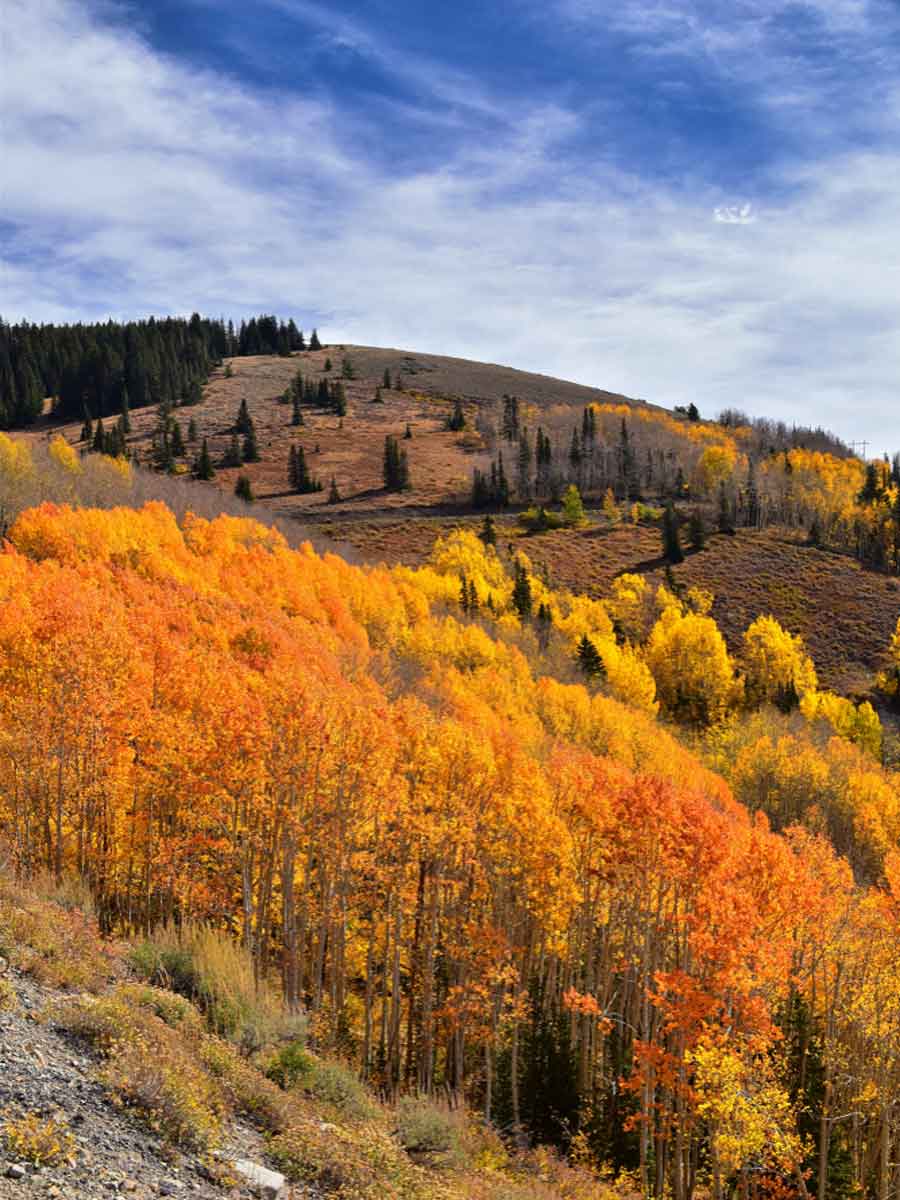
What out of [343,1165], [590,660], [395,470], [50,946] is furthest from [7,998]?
[395,470]

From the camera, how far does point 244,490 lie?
506 ft

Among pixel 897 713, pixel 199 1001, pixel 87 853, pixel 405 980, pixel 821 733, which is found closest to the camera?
pixel 199 1001

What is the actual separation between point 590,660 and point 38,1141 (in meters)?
92.4

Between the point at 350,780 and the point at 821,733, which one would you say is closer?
the point at 350,780

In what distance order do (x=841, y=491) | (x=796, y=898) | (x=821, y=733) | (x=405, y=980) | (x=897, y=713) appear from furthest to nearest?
(x=841, y=491), (x=897, y=713), (x=821, y=733), (x=405, y=980), (x=796, y=898)

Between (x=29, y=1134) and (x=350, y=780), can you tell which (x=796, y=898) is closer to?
(x=350, y=780)

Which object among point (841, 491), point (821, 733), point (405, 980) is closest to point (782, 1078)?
point (405, 980)

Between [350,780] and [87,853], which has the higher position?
[350,780]

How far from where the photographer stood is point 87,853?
106ft

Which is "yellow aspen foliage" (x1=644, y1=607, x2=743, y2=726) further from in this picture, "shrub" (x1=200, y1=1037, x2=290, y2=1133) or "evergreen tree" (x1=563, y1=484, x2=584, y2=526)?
Answer: "shrub" (x1=200, y1=1037, x2=290, y2=1133)

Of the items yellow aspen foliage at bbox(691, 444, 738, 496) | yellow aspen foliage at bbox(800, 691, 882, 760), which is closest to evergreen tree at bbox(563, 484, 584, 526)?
yellow aspen foliage at bbox(691, 444, 738, 496)

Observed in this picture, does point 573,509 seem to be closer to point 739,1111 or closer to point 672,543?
point 672,543

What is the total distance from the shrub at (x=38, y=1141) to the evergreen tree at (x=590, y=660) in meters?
90.8

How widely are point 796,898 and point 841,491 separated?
149 metres
